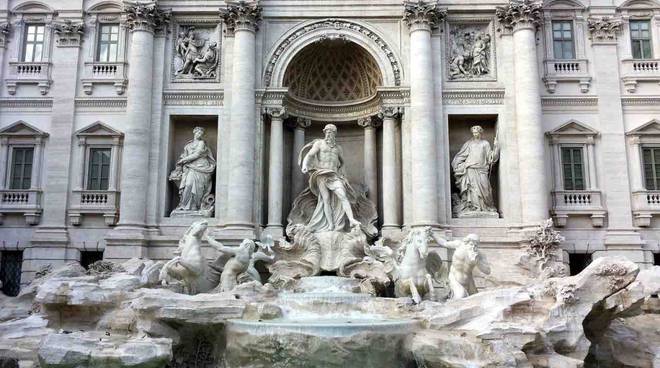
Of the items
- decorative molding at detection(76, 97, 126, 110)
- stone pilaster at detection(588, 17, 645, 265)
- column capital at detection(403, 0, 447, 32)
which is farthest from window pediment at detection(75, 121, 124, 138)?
stone pilaster at detection(588, 17, 645, 265)

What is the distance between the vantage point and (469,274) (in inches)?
599

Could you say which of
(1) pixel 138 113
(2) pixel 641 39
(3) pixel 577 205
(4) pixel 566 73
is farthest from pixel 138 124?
(2) pixel 641 39

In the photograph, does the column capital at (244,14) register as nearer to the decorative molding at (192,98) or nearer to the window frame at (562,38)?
the decorative molding at (192,98)

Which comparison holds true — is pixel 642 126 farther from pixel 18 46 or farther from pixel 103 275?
pixel 18 46

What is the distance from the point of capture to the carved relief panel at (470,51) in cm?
2053

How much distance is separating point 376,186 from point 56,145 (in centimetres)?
1169

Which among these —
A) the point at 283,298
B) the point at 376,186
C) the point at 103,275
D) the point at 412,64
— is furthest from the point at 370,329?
the point at 412,64

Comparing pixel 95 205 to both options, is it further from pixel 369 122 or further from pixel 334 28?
pixel 334 28

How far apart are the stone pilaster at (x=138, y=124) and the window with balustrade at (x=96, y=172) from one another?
668 millimetres

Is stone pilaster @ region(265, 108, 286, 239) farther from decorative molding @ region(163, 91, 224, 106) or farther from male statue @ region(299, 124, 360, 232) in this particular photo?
decorative molding @ region(163, 91, 224, 106)

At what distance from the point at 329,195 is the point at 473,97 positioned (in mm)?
6321

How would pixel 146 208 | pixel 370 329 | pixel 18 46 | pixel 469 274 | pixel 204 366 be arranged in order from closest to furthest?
pixel 370 329 < pixel 204 366 < pixel 469 274 < pixel 146 208 < pixel 18 46

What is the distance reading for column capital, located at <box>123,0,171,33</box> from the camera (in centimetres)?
2022

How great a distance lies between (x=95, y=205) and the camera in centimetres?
2031
